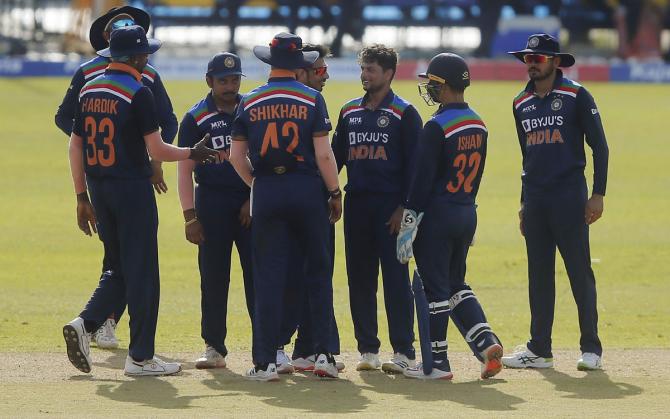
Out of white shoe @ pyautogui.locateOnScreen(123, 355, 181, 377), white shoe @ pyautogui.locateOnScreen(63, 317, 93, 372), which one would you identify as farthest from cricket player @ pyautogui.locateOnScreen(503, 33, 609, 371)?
white shoe @ pyautogui.locateOnScreen(63, 317, 93, 372)

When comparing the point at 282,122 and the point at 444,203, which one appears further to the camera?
the point at 444,203

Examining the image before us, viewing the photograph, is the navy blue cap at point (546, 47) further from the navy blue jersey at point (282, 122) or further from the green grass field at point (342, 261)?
the green grass field at point (342, 261)

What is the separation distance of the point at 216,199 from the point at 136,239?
689 mm

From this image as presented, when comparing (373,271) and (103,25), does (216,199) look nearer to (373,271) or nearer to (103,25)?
(373,271)

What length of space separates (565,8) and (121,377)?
184ft

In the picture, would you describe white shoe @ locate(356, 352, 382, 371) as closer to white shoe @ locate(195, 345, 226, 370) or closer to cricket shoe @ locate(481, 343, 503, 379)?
cricket shoe @ locate(481, 343, 503, 379)

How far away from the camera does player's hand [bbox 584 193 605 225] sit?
8.84 meters

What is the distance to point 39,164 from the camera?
23.4 metres

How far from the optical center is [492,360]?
838cm

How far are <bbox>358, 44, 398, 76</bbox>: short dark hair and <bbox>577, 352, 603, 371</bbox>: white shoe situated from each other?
2.40 m

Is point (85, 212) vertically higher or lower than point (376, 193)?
lower

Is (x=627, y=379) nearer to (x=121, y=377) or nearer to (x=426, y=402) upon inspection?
(x=426, y=402)

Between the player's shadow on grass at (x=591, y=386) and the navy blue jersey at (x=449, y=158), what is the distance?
52.3 inches

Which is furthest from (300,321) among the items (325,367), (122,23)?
(122,23)
